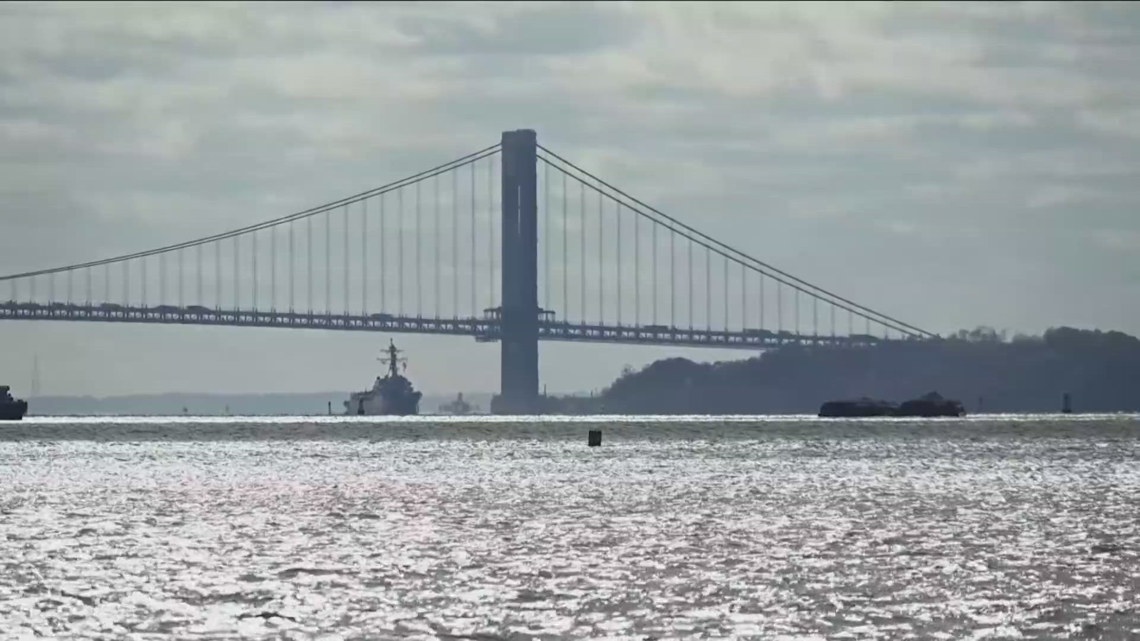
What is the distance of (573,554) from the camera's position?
72.6 feet

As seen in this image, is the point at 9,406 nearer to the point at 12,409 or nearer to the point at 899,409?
the point at 12,409

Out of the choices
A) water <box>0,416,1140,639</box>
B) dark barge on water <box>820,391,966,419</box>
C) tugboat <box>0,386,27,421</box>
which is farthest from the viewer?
dark barge on water <box>820,391,966,419</box>

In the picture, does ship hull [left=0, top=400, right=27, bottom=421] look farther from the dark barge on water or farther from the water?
the water

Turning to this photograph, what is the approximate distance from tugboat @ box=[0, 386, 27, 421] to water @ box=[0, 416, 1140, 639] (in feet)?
281

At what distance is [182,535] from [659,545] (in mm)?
6197

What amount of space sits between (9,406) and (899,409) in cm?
6028

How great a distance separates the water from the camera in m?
16.0

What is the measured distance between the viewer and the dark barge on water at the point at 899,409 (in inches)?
5561

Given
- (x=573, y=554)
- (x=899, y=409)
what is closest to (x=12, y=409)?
(x=899, y=409)

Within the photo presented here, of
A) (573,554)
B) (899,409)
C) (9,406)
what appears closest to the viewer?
(573,554)

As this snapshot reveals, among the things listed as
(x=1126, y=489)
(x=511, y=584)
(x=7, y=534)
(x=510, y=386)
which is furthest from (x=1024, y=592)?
(x=510, y=386)

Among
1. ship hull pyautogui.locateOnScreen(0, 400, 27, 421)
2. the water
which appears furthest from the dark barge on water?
the water

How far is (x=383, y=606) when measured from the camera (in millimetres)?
17078

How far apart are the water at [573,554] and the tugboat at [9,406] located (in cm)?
8569
